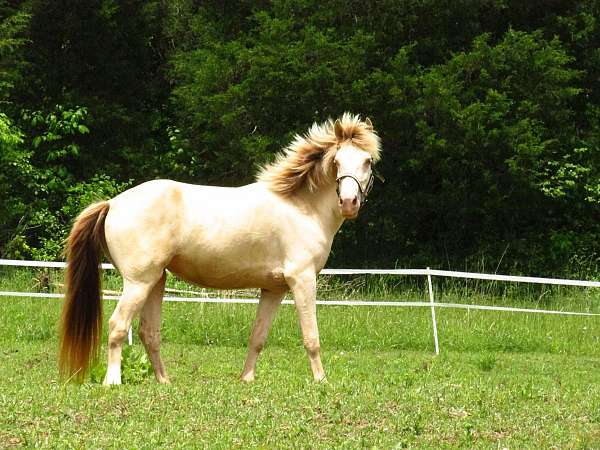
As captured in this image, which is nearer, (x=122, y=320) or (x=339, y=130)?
(x=122, y=320)

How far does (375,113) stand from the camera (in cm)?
2342

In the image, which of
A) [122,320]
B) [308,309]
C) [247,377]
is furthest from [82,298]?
[308,309]

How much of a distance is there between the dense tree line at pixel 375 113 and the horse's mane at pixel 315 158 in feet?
42.5

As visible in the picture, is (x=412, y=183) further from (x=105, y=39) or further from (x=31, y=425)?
(x=31, y=425)

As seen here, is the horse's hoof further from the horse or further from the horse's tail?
the horse's tail

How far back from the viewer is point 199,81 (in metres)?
24.3

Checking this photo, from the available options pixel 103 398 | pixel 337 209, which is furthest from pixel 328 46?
pixel 103 398

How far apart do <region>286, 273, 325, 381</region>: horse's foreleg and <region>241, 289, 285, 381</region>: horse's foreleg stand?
1.34ft

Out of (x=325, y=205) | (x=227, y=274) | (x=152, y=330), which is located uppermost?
(x=325, y=205)

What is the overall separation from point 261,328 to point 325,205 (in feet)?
4.04

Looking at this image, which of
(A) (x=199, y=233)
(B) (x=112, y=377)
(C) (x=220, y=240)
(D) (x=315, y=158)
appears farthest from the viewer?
(D) (x=315, y=158)

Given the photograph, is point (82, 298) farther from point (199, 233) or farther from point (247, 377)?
point (247, 377)

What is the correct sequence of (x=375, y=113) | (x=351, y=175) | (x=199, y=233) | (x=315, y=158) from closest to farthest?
(x=199, y=233), (x=351, y=175), (x=315, y=158), (x=375, y=113)

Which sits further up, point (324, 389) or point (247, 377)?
point (324, 389)
